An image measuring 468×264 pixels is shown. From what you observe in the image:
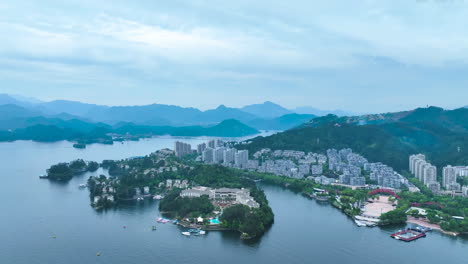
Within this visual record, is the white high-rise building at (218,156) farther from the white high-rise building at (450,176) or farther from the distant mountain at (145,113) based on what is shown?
the distant mountain at (145,113)

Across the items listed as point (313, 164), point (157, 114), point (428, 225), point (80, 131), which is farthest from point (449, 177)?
point (157, 114)

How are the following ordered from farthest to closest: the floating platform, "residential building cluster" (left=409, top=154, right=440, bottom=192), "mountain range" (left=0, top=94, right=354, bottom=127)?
"mountain range" (left=0, top=94, right=354, bottom=127) < "residential building cluster" (left=409, top=154, right=440, bottom=192) < the floating platform

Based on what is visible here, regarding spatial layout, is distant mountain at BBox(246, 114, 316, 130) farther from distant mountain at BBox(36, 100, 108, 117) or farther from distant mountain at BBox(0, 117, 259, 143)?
distant mountain at BBox(36, 100, 108, 117)

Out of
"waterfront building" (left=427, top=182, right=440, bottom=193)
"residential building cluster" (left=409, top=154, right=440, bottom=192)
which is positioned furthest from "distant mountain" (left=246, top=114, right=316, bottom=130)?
"waterfront building" (left=427, top=182, right=440, bottom=193)

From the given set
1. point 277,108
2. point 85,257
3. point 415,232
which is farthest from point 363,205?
point 277,108

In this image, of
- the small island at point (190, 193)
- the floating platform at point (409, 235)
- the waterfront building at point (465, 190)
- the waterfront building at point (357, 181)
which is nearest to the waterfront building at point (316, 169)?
the waterfront building at point (357, 181)

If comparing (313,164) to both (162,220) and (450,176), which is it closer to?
(450,176)
